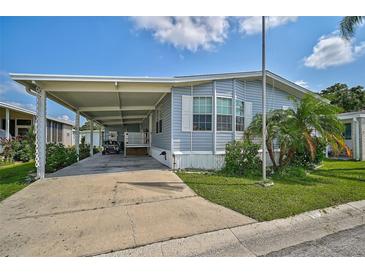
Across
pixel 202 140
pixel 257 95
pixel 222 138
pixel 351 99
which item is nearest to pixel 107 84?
pixel 202 140

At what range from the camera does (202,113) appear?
945 centimetres

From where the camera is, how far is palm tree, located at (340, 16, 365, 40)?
30.9ft

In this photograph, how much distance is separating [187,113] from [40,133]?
5.83 meters

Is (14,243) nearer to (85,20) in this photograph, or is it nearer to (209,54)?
(85,20)

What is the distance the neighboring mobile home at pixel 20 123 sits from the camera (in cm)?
1469

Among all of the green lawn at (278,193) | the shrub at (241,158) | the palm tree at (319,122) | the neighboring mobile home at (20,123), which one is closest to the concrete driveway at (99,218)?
the green lawn at (278,193)

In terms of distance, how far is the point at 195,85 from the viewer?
9.37 meters

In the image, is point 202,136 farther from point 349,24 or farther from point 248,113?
point 349,24

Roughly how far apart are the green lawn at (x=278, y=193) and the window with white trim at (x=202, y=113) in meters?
2.61

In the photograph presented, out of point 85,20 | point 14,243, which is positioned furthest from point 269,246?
point 85,20

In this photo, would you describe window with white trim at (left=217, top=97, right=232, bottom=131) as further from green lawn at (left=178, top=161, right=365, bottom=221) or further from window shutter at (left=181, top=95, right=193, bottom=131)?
green lawn at (left=178, top=161, right=365, bottom=221)

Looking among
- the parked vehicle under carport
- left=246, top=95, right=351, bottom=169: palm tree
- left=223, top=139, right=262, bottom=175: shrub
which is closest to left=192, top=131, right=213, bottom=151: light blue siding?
left=223, top=139, right=262, bottom=175: shrub

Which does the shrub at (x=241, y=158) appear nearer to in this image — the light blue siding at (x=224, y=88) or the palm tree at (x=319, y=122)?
the palm tree at (x=319, y=122)

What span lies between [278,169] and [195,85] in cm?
504
